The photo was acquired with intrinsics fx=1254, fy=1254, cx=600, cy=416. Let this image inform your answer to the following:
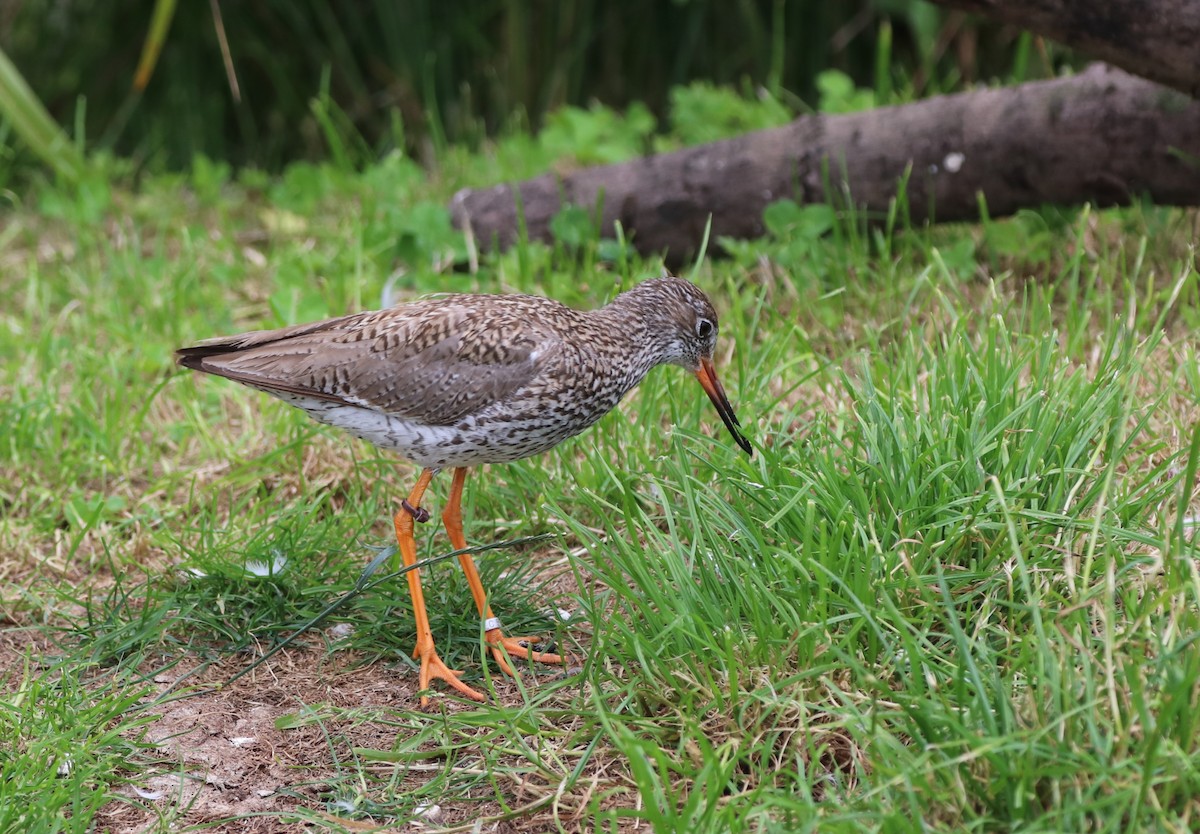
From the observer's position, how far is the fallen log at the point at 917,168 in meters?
5.00

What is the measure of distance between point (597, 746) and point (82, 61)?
742 cm

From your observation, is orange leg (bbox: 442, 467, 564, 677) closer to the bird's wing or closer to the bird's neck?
the bird's wing

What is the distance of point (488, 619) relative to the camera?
12.1 feet

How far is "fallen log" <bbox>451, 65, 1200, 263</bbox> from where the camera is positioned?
16.4 feet

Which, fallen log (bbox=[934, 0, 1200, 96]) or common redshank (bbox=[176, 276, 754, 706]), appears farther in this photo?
fallen log (bbox=[934, 0, 1200, 96])

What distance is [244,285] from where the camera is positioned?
610 centimetres

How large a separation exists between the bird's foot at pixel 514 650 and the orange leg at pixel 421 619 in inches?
5.2

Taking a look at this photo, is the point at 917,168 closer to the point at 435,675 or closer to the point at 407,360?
the point at 407,360

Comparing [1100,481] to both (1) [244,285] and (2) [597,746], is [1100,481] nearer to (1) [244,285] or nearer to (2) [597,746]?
(2) [597,746]

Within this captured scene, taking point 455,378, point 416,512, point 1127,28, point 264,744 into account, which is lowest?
point 264,744

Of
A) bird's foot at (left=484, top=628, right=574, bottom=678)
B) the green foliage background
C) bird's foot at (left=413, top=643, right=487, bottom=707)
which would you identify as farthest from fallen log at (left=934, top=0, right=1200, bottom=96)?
the green foliage background

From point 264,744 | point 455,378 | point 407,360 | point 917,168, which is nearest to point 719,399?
point 455,378

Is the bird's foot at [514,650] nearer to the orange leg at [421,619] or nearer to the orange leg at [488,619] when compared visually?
the orange leg at [488,619]

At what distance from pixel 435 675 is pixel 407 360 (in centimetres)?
95
